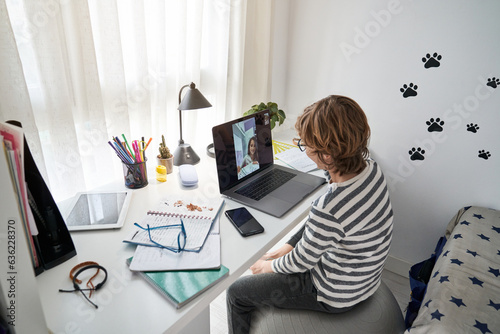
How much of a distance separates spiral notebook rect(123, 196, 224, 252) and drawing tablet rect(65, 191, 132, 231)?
0.10 metres

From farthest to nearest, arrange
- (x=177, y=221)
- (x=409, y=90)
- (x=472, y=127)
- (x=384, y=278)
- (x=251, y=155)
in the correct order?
(x=384, y=278) → (x=409, y=90) → (x=472, y=127) → (x=251, y=155) → (x=177, y=221)

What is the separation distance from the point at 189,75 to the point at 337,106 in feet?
3.08

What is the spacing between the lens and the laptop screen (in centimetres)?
131

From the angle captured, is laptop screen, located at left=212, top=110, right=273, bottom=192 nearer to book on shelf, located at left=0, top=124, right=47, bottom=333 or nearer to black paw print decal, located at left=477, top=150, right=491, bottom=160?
book on shelf, located at left=0, top=124, right=47, bottom=333

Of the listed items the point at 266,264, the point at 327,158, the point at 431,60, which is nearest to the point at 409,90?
the point at 431,60

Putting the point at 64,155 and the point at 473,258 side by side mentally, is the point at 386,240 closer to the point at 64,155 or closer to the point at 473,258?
the point at 473,258

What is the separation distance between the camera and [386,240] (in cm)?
104

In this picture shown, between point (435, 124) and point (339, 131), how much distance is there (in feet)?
3.37

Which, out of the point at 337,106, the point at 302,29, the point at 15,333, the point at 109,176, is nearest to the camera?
the point at 15,333

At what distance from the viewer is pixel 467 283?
1.22 metres

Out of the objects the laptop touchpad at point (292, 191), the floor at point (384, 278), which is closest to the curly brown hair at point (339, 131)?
the laptop touchpad at point (292, 191)

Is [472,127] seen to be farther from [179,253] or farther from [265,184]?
[179,253]

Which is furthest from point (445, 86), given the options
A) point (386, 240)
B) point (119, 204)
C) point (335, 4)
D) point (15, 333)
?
point (15, 333)

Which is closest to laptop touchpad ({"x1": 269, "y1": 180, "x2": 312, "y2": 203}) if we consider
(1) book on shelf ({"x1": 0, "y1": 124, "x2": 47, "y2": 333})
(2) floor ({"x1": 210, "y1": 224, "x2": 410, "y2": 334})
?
(2) floor ({"x1": 210, "y1": 224, "x2": 410, "y2": 334})
